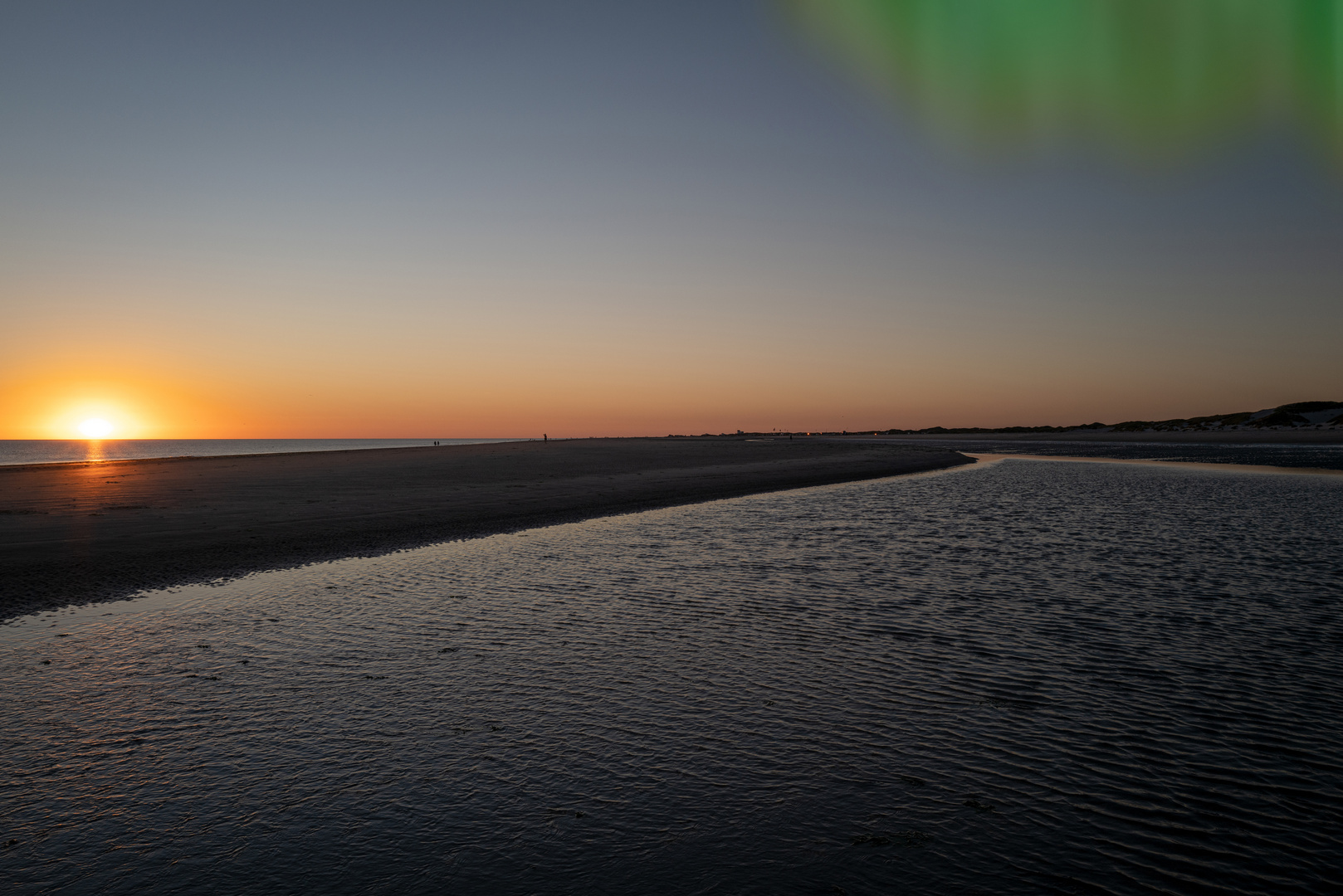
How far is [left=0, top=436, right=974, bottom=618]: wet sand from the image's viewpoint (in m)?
16.6

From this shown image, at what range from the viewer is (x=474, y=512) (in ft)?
87.9

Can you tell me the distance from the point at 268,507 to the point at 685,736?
24880 mm

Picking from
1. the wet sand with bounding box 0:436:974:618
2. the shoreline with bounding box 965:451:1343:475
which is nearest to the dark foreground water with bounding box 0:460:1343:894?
the wet sand with bounding box 0:436:974:618

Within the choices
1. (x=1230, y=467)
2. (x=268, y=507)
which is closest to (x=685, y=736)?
(x=268, y=507)

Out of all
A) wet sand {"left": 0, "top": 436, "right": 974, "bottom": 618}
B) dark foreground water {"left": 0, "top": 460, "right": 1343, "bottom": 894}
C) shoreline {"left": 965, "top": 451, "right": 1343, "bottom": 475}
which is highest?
wet sand {"left": 0, "top": 436, "right": 974, "bottom": 618}

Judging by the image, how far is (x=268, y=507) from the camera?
89.5ft

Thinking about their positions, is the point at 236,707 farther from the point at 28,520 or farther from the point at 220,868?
the point at 28,520

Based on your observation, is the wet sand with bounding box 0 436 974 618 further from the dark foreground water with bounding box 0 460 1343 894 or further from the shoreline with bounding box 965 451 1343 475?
the shoreline with bounding box 965 451 1343 475

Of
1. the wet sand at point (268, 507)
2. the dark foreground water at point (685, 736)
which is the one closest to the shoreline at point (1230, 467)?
the wet sand at point (268, 507)

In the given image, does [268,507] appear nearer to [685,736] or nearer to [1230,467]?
[685,736]

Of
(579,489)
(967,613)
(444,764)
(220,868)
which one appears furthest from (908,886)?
(579,489)

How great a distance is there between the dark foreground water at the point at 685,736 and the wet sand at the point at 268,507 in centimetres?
342

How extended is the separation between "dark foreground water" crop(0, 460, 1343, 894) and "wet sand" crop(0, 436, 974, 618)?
3422mm

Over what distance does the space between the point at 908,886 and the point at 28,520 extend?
2814 centimetres
